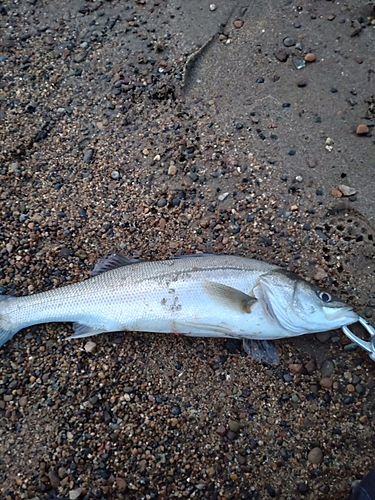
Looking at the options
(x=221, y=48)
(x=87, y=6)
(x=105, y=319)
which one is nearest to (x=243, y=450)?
(x=105, y=319)

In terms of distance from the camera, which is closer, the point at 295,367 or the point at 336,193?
the point at 295,367

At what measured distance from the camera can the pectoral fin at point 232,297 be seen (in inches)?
136

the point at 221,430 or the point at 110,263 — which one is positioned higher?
the point at 110,263

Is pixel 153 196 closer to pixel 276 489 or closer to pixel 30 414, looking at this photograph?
pixel 30 414

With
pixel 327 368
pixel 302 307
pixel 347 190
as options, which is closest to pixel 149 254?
pixel 302 307

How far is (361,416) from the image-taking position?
3.42m

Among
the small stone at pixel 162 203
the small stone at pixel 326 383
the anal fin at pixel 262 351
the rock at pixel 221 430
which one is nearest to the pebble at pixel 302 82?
the small stone at pixel 162 203

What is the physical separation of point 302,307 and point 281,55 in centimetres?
269

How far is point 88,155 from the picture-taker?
14.7 feet

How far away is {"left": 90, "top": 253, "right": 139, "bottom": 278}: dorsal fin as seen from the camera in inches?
150

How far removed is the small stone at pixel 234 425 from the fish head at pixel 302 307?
78 cm

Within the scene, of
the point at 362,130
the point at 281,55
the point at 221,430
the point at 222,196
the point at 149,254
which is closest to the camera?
the point at 221,430

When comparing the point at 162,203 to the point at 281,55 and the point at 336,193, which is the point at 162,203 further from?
the point at 281,55

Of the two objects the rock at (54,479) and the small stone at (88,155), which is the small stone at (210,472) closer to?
the rock at (54,479)
